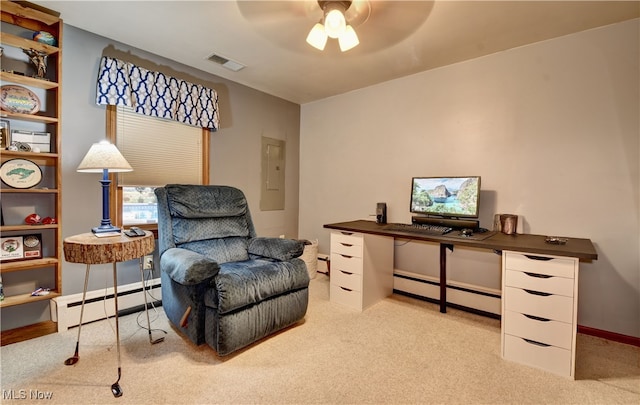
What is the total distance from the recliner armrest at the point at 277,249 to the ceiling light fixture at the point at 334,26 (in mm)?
1463

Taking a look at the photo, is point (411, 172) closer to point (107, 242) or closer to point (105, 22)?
point (107, 242)

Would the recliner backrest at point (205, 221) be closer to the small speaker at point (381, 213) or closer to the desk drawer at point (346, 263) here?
the desk drawer at point (346, 263)

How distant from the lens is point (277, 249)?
91.9 inches

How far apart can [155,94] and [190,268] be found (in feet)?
5.80

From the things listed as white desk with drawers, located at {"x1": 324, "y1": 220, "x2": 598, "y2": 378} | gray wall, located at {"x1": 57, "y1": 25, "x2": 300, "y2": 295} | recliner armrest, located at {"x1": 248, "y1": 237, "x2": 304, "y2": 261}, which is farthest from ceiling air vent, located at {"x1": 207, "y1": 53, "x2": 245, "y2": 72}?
white desk with drawers, located at {"x1": 324, "y1": 220, "x2": 598, "y2": 378}

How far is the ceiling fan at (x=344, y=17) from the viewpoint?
6.18ft

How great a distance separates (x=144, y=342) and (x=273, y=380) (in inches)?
40.3

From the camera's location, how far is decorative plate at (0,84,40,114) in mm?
1946

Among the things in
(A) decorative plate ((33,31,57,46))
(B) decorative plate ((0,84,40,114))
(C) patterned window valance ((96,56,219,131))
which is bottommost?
(B) decorative plate ((0,84,40,114))

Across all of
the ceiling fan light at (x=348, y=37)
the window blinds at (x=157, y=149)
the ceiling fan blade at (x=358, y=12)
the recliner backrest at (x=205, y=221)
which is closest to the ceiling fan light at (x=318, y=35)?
the ceiling fan light at (x=348, y=37)

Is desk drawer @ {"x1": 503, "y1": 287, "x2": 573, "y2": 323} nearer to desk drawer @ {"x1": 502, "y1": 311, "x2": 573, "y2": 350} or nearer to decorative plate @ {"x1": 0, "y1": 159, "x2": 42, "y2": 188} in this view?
desk drawer @ {"x1": 502, "y1": 311, "x2": 573, "y2": 350}

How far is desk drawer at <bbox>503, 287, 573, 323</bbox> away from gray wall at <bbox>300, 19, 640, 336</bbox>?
0.80 metres

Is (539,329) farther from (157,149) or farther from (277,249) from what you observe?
(157,149)

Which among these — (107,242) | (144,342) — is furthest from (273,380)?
(107,242)
